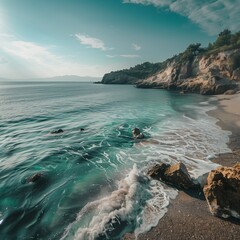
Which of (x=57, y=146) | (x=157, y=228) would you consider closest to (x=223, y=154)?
(x=157, y=228)

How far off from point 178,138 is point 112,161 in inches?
364

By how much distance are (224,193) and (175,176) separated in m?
3.23

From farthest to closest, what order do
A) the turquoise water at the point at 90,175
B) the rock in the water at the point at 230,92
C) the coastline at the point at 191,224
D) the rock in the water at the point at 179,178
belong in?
the rock in the water at the point at 230,92 → the rock in the water at the point at 179,178 → the turquoise water at the point at 90,175 → the coastline at the point at 191,224

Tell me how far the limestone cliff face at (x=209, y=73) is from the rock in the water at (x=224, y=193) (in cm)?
6167

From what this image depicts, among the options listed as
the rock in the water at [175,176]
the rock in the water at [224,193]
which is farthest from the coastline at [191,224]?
the rock in the water at [175,176]

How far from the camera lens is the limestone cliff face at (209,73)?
215 ft

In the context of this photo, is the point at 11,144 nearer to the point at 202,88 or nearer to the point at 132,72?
the point at 202,88

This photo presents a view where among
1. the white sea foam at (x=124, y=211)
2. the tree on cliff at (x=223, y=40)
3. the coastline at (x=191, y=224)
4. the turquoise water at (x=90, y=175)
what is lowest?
the turquoise water at (x=90, y=175)

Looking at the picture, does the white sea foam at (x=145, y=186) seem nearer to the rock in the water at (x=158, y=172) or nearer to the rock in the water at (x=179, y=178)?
the rock in the water at (x=158, y=172)

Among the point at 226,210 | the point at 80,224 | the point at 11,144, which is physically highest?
the point at 226,210

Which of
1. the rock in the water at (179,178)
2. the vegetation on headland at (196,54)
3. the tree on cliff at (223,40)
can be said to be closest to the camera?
the rock in the water at (179,178)

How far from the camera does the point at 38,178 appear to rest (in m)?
14.1

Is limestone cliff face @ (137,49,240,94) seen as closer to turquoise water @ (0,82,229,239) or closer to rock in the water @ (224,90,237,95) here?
rock in the water @ (224,90,237,95)

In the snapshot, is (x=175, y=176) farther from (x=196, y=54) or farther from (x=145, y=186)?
(x=196, y=54)
